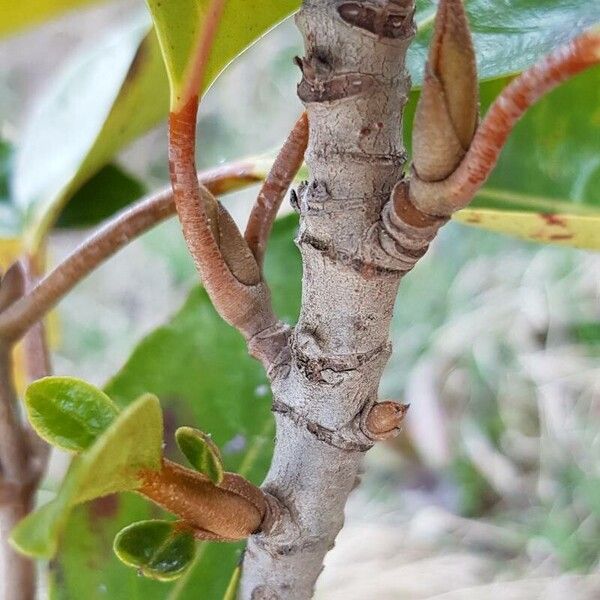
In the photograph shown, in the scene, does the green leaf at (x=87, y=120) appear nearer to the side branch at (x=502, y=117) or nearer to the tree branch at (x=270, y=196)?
the tree branch at (x=270, y=196)

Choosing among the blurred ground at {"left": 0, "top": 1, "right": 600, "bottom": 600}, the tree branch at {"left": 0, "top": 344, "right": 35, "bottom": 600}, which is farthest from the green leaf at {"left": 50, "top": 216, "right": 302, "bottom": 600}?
the blurred ground at {"left": 0, "top": 1, "right": 600, "bottom": 600}

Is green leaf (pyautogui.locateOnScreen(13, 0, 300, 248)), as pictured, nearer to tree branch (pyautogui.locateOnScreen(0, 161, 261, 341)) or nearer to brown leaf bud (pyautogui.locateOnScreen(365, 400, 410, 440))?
tree branch (pyautogui.locateOnScreen(0, 161, 261, 341))

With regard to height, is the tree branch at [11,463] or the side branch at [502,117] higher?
the side branch at [502,117]

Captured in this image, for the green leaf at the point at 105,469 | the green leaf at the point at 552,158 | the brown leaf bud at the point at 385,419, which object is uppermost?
the green leaf at the point at 552,158

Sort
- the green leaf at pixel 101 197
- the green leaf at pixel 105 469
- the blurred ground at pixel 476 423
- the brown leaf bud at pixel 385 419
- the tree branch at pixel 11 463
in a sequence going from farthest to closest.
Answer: the blurred ground at pixel 476 423 → the green leaf at pixel 101 197 → the tree branch at pixel 11 463 → the brown leaf bud at pixel 385 419 → the green leaf at pixel 105 469

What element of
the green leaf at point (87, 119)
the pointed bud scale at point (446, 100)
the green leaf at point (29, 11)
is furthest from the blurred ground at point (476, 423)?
the pointed bud scale at point (446, 100)


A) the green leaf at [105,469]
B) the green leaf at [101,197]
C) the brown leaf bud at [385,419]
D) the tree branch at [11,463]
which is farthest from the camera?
the green leaf at [101,197]

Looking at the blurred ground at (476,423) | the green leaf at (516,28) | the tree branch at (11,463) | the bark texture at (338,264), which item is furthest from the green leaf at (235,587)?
the blurred ground at (476,423)

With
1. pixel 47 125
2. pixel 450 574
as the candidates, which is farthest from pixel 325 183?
pixel 450 574

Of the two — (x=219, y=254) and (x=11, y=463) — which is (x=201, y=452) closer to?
(x=219, y=254)

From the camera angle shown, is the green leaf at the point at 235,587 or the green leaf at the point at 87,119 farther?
the green leaf at the point at 87,119
